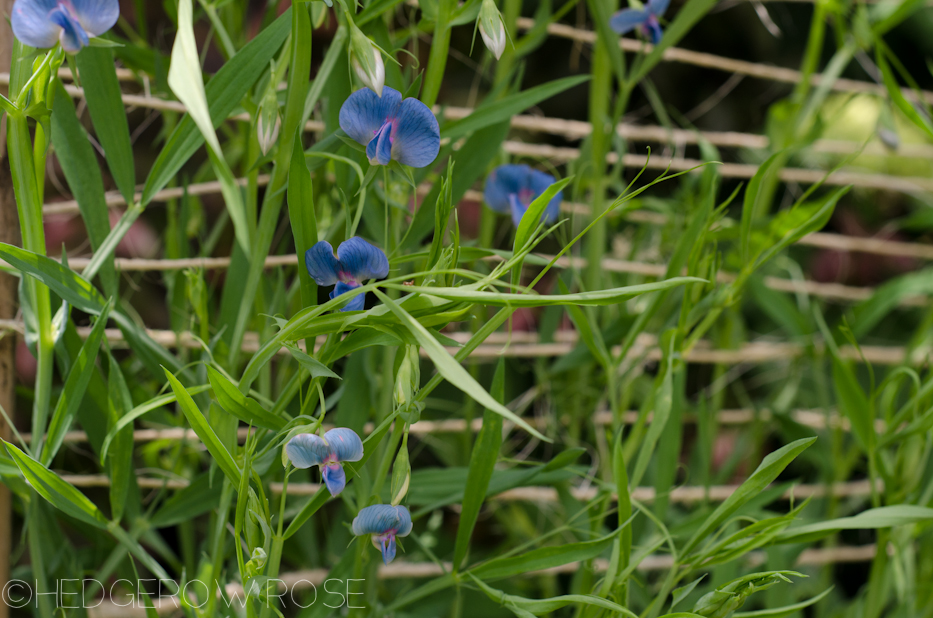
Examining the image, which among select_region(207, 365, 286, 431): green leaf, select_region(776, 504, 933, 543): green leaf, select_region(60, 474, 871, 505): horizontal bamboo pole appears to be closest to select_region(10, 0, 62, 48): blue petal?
select_region(207, 365, 286, 431): green leaf

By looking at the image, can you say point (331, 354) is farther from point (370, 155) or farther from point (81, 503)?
point (81, 503)

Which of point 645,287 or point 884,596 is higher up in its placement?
point 645,287

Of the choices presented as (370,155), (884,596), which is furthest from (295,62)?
(884,596)

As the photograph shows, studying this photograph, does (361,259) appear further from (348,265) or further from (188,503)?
(188,503)

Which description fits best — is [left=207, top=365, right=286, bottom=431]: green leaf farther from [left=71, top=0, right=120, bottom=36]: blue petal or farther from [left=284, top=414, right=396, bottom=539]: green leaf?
[left=71, top=0, right=120, bottom=36]: blue petal

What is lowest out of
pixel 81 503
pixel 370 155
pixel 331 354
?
pixel 81 503

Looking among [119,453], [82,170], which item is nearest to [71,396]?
[119,453]

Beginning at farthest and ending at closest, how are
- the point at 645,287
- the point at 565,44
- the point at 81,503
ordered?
the point at 565,44 → the point at 81,503 → the point at 645,287
